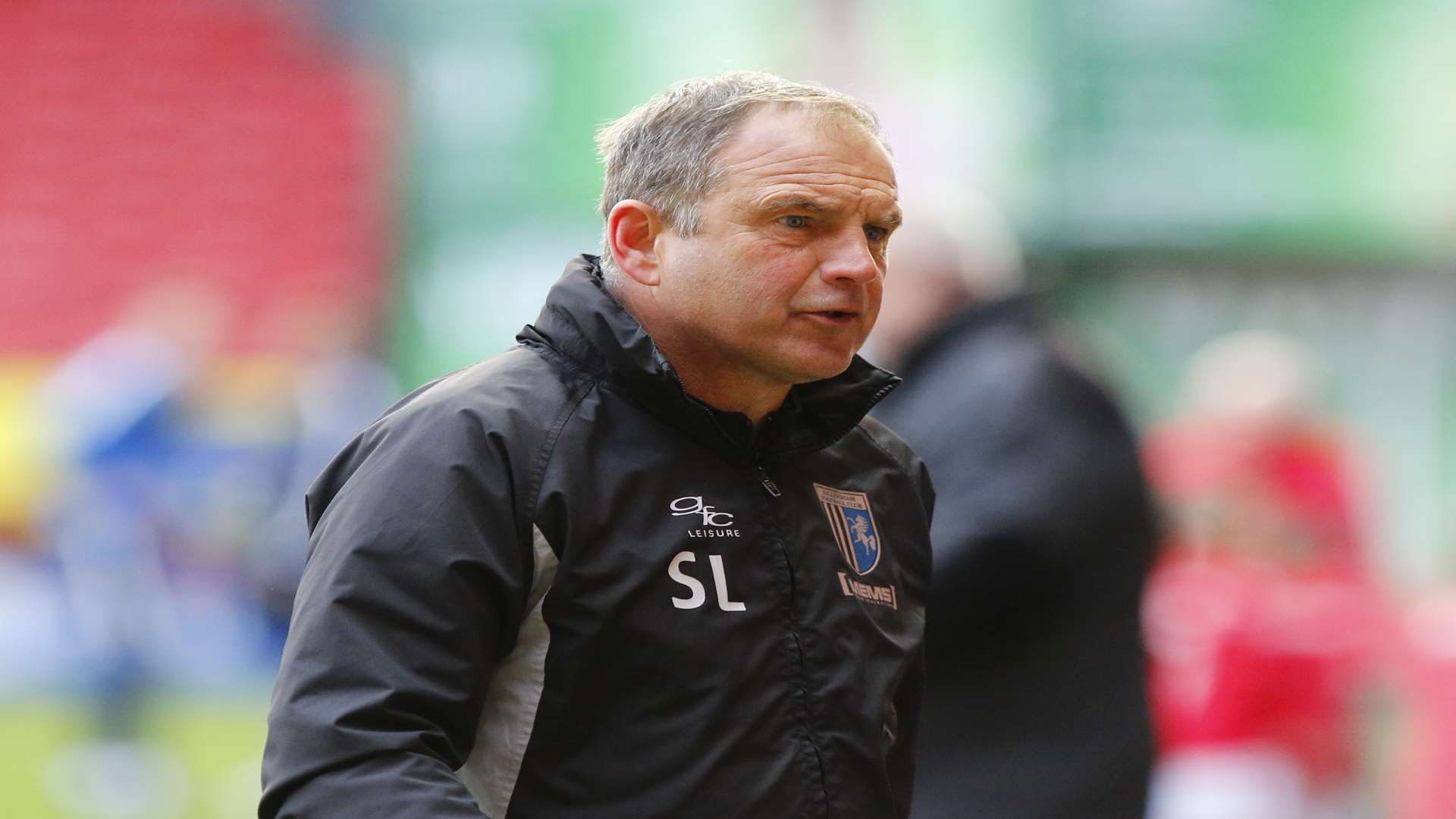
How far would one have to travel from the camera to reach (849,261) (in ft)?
6.32

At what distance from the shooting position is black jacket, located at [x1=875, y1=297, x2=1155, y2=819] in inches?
121

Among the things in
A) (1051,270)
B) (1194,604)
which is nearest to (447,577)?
(1194,604)

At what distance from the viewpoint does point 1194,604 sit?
21.1 feet

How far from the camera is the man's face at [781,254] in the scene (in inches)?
75.2

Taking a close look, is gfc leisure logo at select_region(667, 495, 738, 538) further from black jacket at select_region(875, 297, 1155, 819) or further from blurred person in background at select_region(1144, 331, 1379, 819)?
blurred person in background at select_region(1144, 331, 1379, 819)

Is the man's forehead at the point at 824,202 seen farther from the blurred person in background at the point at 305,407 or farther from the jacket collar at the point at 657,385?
the blurred person in background at the point at 305,407

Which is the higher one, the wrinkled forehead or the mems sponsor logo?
the wrinkled forehead

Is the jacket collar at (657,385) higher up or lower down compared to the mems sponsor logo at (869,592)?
higher up

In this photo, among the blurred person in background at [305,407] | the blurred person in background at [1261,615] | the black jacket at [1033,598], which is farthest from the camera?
the blurred person in background at [305,407]

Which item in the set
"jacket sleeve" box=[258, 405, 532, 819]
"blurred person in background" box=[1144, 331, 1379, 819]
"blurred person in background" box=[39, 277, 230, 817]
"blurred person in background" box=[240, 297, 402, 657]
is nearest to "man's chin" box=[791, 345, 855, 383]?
"jacket sleeve" box=[258, 405, 532, 819]

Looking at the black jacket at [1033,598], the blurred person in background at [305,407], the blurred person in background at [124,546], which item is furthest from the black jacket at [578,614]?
the blurred person in background at [124,546]

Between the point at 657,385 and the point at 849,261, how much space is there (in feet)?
0.81

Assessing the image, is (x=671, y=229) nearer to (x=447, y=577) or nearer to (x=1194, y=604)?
(x=447, y=577)

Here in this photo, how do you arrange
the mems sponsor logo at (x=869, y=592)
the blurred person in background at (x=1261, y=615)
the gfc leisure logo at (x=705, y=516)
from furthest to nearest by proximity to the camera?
the blurred person in background at (x=1261, y=615) < the mems sponsor logo at (x=869, y=592) < the gfc leisure logo at (x=705, y=516)
